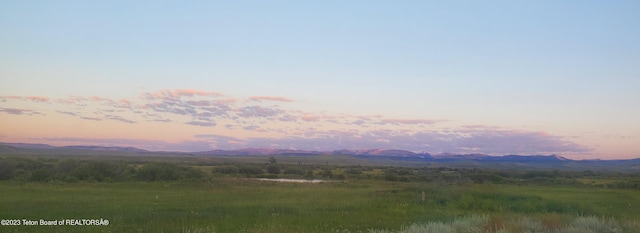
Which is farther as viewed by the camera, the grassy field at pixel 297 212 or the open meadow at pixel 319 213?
the grassy field at pixel 297 212

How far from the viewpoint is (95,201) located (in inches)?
990

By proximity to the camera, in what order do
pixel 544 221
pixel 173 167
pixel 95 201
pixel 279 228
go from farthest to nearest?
pixel 173 167 < pixel 95 201 < pixel 279 228 < pixel 544 221

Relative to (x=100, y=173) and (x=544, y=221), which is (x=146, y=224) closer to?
(x=544, y=221)

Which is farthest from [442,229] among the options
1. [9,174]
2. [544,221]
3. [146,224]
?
[9,174]

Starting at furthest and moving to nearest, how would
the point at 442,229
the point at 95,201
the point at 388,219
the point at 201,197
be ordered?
the point at 201,197 < the point at 95,201 < the point at 388,219 < the point at 442,229

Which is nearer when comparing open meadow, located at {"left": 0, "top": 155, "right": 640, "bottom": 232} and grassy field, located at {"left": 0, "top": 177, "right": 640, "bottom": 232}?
open meadow, located at {"left": 0, "top": 155, "right": 640, "bottom": 232}

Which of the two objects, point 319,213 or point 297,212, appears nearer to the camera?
point 319,213

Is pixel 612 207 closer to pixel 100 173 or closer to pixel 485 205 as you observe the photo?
pixel 485 205

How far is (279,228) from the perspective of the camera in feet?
53.5

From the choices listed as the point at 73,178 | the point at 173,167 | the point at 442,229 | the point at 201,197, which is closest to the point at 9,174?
the point at 73,178

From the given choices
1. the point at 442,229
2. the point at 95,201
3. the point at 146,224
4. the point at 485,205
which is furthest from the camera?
the point at 485,205

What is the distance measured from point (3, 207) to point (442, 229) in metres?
17.9

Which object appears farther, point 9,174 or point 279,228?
point 9,174

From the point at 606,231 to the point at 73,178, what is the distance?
40271mm
